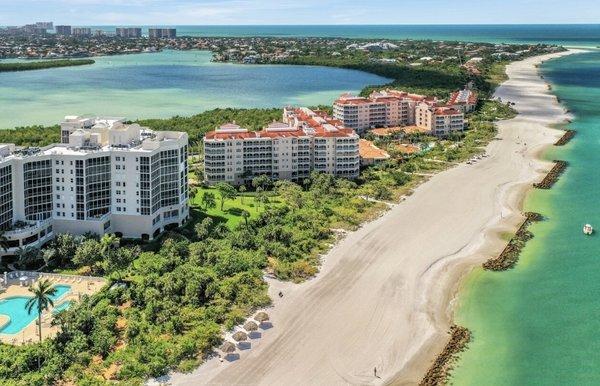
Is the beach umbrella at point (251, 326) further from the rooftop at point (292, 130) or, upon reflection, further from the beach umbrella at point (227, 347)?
the rooftop at point (292, 130)

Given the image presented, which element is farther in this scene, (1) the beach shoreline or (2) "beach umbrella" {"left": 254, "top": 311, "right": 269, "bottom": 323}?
(2) "beach umbrella" {"left": 254, "top": 311, "right": 269, "bottom": 323}

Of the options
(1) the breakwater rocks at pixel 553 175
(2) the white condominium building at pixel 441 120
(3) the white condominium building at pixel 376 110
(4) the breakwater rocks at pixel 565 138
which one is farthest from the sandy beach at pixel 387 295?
(3) the white condominium building at pixel 376 110

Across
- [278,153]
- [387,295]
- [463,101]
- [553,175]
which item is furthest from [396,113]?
[387,295]

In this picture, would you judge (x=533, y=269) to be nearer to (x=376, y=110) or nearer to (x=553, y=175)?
(x=553, y=175)

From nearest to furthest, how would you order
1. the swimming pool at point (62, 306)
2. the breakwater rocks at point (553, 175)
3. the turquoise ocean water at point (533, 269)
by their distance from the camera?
the turquoise ocean water at point (533, 269) < the swimming pool at point (62, 306) < the breakwater rocks at point (553, 175)

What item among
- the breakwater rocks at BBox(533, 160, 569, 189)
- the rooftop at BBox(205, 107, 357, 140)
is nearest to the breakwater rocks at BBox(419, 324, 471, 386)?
the breakwater rocks at BBox(533, 160, 569, 189)

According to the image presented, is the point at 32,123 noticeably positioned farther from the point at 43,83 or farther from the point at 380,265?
the point at 380,265

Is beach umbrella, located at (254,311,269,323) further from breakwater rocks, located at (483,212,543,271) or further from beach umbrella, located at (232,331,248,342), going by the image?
breakwater rocks, located at (483,212,543,271)
